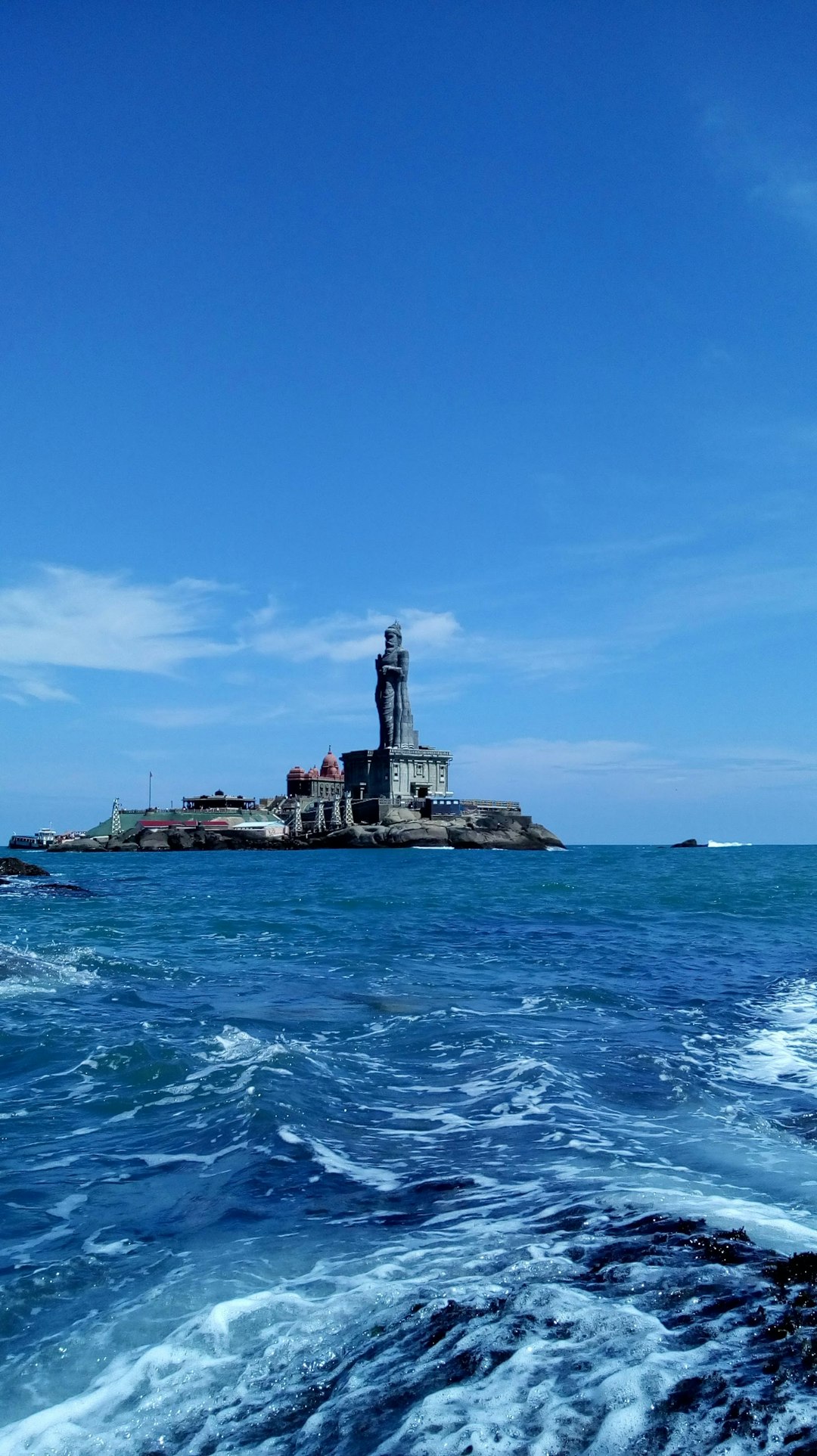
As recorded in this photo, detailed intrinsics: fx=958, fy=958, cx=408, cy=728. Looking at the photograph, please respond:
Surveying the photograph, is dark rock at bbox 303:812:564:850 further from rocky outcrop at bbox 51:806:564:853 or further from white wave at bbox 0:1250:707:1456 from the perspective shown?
white wave at bbox 0:1250:707:1456

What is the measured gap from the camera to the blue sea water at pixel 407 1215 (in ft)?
13.3

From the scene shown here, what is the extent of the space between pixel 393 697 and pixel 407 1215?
129m

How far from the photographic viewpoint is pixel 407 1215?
6.41 m

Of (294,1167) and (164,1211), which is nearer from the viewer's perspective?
(164,1211)

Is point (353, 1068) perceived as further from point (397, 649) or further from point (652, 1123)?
point (397, 649)

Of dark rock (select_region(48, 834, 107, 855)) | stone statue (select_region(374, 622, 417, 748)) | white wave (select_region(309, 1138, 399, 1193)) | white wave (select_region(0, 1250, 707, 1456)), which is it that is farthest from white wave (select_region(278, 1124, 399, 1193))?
stone statue (select_region(374, 622, 417, 748))

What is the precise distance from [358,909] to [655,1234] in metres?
28.1

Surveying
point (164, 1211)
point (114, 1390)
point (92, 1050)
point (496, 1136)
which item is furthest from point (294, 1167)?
point (92, 1050)

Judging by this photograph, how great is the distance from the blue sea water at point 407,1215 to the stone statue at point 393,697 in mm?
116653

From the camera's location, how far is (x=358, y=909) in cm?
3319

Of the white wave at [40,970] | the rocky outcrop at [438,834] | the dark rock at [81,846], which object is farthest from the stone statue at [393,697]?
the white wave at [40,970]

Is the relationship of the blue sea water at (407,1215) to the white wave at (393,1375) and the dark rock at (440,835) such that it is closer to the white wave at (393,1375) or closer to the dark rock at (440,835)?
the white wave at (393,1375)

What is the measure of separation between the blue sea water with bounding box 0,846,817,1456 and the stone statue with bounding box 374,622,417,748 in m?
117

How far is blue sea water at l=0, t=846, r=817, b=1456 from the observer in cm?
404
